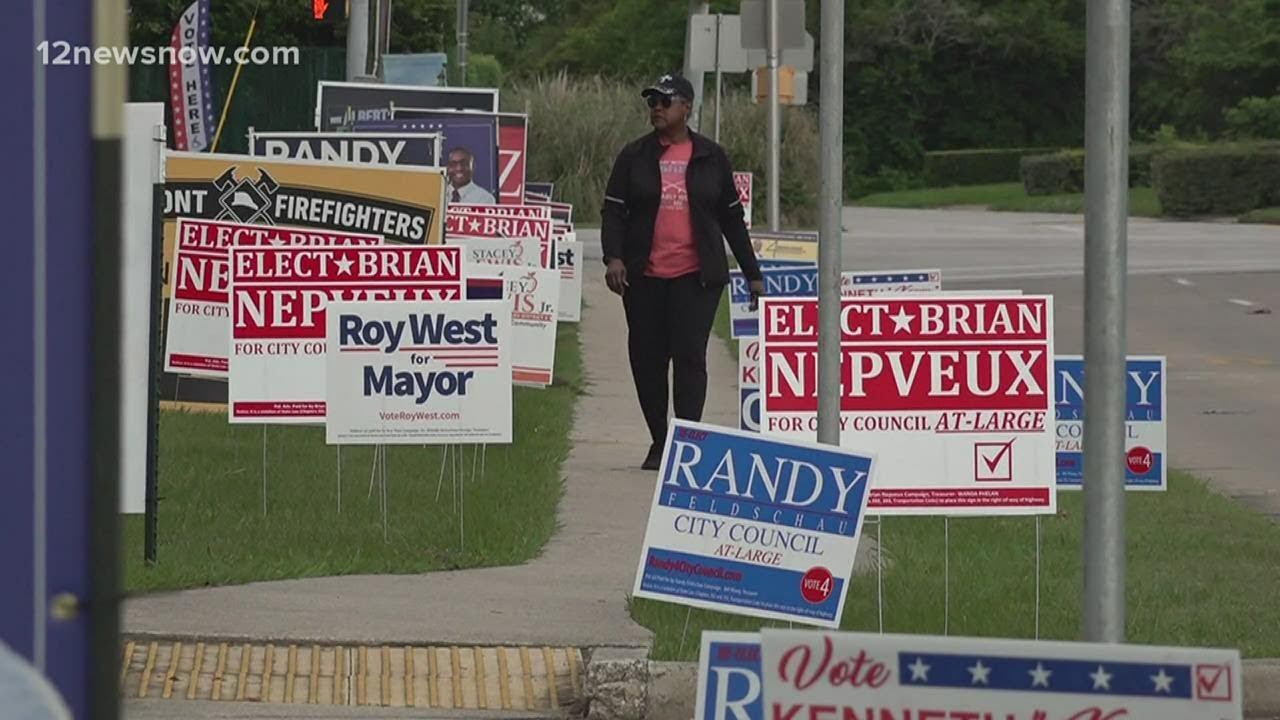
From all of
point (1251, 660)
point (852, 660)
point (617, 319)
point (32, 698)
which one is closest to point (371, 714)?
point (1251, 660)

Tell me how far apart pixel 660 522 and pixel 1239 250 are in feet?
101

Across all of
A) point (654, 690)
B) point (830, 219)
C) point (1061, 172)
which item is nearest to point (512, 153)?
point (830, 219)

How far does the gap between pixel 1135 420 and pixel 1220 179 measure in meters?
47.3

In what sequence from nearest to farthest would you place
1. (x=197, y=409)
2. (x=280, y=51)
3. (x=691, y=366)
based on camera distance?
(x=691, y=366)
(x=197, y=409)
(x=280, y=51)

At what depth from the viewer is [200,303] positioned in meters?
13.2

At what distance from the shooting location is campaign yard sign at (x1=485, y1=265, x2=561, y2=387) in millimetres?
15172

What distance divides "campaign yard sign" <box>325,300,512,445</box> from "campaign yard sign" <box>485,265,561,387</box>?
503cm

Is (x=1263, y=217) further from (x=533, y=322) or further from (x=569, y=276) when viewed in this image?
(x=533, y=322)

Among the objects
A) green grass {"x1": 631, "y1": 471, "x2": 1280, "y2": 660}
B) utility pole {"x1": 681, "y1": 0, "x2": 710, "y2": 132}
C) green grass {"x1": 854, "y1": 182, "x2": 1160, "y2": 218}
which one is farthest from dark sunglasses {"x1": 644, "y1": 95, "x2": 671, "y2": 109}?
green grass {"x1": 854, "y1": 182, "x2": 1160, "y2": 218}

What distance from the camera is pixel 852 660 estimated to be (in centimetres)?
378

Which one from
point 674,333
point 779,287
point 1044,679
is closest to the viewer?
point 1044,679

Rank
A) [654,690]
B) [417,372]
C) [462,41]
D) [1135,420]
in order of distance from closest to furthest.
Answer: [654,690] → [1135,420] → [417,372] → [462,41]

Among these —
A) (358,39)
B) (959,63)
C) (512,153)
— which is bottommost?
(512,153)

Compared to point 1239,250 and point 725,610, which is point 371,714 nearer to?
point 725,610
